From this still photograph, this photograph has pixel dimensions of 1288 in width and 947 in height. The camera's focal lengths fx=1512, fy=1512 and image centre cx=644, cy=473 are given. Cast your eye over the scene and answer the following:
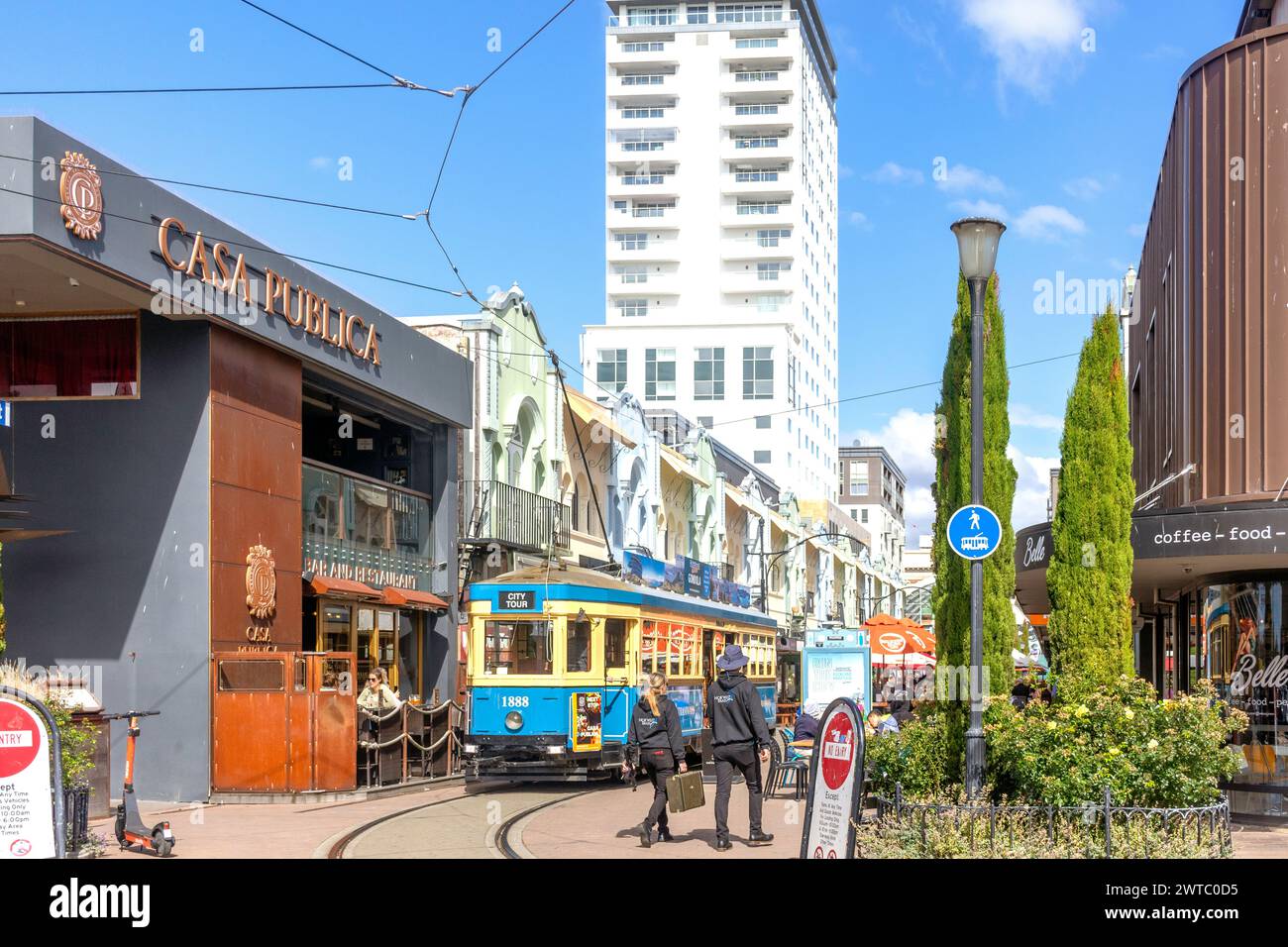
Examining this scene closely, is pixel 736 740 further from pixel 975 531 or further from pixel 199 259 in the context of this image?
pixel 199 259

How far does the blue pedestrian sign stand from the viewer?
44.3 feet

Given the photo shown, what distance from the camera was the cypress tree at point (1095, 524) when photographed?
1775 centimetres

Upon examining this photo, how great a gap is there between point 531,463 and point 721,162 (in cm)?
7601

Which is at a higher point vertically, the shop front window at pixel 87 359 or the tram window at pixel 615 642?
the shop front window at pixel 87 359

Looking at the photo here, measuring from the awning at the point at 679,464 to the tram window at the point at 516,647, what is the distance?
79.8 feet

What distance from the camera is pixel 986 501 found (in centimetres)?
1549

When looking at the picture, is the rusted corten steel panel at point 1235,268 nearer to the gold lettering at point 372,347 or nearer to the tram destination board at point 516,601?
the tram destination board at point 516,601

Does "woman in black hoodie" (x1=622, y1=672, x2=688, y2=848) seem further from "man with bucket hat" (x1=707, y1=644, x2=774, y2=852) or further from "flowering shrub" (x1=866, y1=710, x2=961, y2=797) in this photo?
"flowering shrub" (x1=866, y1=710, x2=961, y2=797)

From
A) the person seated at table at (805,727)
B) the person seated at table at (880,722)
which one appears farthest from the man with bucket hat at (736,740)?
the person seated at table at (805,727)

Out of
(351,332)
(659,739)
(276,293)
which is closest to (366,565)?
(351,332)

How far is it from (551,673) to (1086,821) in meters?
10.5
